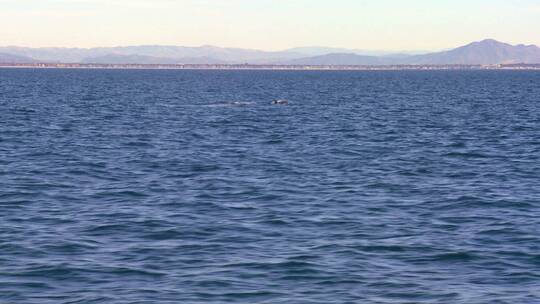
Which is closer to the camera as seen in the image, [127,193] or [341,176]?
[127,193]

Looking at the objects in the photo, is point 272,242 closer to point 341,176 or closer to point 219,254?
point 219,254

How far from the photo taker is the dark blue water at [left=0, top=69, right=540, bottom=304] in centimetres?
1895

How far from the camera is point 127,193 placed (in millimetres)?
30625

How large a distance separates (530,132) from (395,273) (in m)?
38.9

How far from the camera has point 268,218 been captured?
86.3ft

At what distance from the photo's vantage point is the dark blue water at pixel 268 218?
19.0 m

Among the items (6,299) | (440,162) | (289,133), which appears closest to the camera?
(6,299)

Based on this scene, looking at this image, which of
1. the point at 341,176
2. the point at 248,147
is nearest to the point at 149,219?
the point at 341,176

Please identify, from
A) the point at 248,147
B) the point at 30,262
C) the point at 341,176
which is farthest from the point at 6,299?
the point at 248,147

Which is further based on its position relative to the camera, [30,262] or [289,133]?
[289,133]

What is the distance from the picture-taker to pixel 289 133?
55.5m

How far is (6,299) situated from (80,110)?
61.9 metres

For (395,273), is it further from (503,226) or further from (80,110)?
(80,110)

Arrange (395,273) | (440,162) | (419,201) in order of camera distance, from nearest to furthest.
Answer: (395,273)
(419,201)
(440,162)
